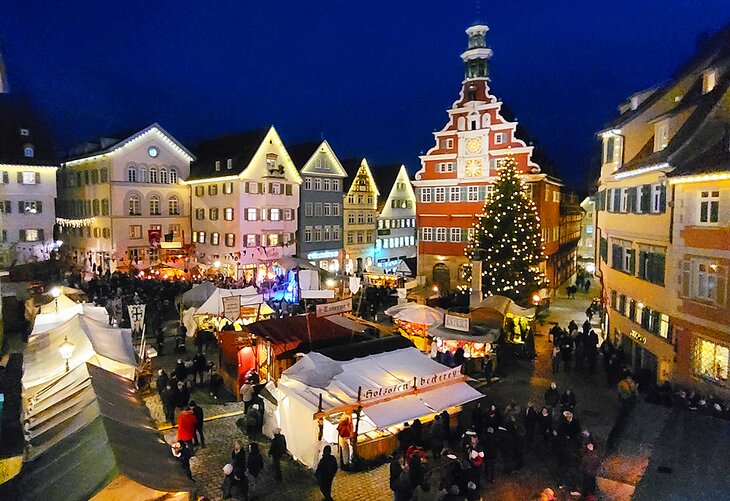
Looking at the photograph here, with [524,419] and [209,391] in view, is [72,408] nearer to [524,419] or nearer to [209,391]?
[209,391]

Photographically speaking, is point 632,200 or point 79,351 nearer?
point 79,351

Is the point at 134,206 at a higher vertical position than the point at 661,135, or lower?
lower

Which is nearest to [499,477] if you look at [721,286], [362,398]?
[362,398]

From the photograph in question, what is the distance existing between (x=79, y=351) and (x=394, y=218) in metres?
43.2

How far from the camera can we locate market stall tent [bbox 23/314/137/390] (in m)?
14.7

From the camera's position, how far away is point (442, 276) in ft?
143

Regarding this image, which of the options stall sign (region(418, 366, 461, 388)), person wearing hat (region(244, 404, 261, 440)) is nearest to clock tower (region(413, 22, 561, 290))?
stall sign (region(418, 366, 461, 388))

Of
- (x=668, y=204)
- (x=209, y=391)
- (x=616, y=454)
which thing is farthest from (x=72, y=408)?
(x=668, y=204)

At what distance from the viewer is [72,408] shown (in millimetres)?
10336

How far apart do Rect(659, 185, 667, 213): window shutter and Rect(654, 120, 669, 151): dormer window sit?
2.00 metres

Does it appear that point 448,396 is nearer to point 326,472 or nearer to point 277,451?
point 326,472

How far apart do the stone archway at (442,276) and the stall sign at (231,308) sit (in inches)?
953

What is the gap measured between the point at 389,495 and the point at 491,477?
265 cm

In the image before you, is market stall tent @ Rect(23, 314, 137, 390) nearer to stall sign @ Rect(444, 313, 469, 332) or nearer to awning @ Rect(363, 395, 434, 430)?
awning @ Rect(363, 395, 434, 430)
